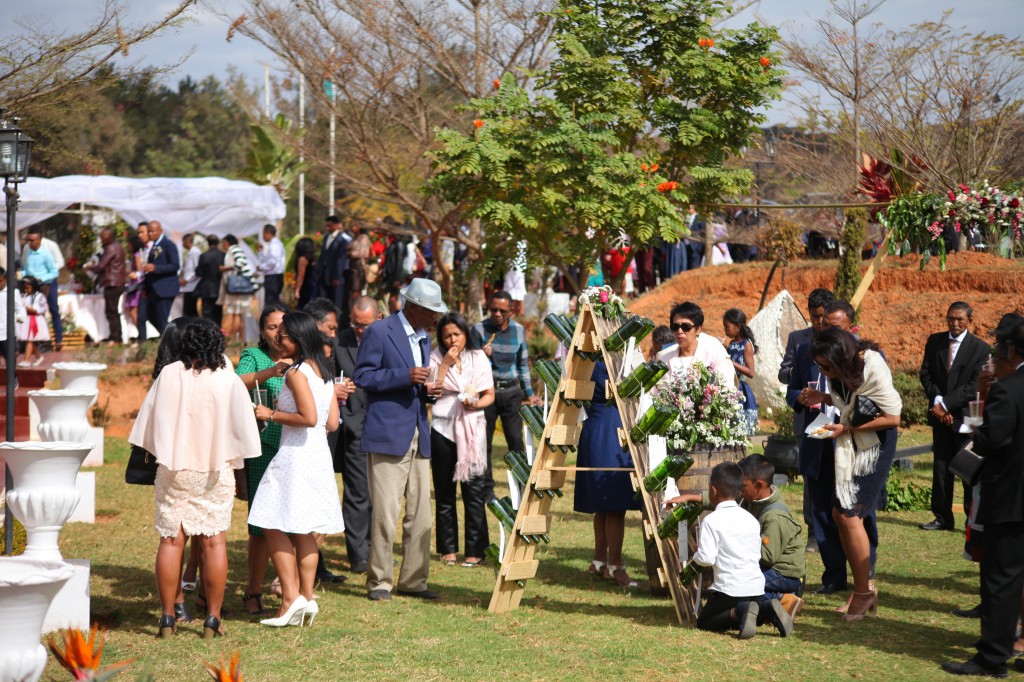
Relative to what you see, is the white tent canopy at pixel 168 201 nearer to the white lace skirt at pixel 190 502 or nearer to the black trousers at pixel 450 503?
the black trousers at pixel 450 503

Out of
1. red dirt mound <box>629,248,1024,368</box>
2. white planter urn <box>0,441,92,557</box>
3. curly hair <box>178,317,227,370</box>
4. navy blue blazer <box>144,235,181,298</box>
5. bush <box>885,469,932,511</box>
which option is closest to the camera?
white planter urn <box>0,441,92,557</box>

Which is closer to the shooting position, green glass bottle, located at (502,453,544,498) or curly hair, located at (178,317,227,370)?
curly hair, located at (178,317,227,370)

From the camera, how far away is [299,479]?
21.6ft

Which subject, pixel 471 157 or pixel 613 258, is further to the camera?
pixel 613 258


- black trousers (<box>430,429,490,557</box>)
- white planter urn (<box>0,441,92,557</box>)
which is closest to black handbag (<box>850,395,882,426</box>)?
black trousers (<box>430,429,490,557</box>)

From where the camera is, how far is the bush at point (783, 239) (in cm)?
2144

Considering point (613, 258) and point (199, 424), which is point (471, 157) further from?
point (613, 258)

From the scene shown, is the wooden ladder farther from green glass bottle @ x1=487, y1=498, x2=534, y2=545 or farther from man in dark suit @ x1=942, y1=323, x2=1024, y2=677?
man in dark suit @ x1=942, y1=323, x2=1024, y2=677

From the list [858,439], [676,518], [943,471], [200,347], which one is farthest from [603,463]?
[943,471]

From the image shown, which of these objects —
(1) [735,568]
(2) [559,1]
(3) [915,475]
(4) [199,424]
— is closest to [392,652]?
(4) [199,424]

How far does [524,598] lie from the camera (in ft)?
25.0

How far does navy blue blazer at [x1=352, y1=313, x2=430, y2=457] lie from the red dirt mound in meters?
11.3

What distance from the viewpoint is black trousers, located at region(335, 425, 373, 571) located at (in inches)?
328

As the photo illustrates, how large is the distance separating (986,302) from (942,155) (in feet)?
23.8
